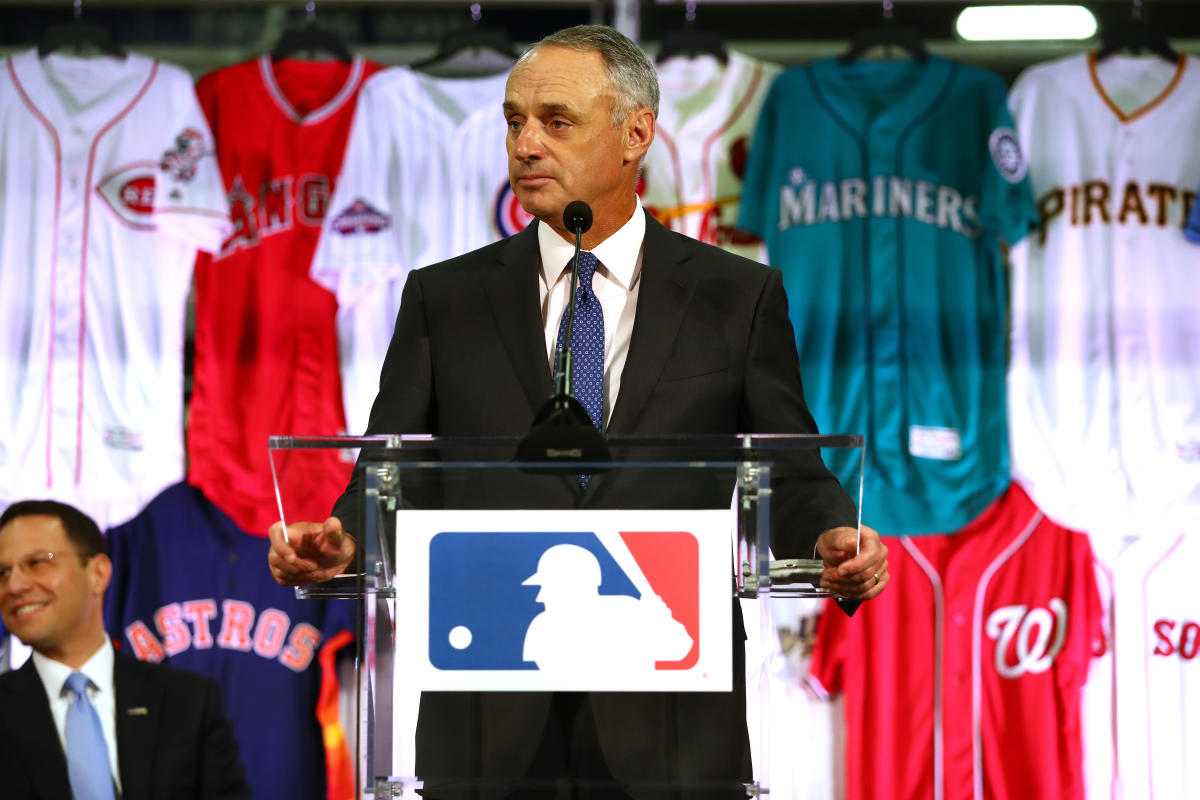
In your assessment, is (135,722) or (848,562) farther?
(135,722)

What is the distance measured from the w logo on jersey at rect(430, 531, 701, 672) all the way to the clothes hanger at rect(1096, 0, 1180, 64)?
2.46 m

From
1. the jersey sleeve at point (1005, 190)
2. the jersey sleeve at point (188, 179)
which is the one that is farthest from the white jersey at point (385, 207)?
the jersey sleeve at point (1005, 190)

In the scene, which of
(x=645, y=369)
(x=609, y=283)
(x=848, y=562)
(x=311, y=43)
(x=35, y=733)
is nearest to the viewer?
(x=848, y=562)

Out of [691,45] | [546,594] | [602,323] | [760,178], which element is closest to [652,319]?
[602,323]

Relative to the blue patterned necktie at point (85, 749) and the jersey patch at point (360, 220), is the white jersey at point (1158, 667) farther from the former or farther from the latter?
the blue patterned necktie at point (85, 749)

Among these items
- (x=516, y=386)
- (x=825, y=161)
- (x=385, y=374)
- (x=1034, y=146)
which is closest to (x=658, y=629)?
(x=516, y=386)

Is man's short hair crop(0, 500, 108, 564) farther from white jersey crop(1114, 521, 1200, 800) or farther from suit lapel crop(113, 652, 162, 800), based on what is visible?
white jersey crop(1114, 521, 1200, 800)

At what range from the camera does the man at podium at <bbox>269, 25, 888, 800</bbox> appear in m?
1.28

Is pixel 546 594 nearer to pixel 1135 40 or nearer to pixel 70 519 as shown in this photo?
pixel 70 519

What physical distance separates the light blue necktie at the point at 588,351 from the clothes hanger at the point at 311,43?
186 centimetres

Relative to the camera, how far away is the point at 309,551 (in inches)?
47.0

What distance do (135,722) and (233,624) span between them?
0.98ft

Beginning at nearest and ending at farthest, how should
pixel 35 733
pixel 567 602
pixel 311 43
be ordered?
pixel 567 602 < pixel 35 733 < pixel 311 43

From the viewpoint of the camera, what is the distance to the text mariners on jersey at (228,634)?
9.90 feet
